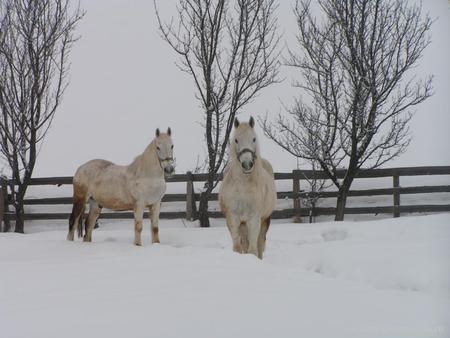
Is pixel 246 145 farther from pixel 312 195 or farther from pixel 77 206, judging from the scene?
pixel 312 195

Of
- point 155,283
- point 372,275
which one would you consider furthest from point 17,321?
point 372,275

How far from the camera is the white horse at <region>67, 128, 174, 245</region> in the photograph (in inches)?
266

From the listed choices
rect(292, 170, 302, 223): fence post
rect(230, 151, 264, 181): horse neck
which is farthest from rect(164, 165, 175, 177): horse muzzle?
rect(292, 170, 302, 223): fence post

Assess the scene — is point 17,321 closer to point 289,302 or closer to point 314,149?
point 289,302

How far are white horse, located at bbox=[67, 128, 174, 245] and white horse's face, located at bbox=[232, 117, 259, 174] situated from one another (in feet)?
5.62

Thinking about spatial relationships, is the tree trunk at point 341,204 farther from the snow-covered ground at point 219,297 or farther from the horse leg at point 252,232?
the horse leg at point 252,232

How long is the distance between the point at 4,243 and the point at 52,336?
15.6 ft

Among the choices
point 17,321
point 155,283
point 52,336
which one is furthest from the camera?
point 155,283

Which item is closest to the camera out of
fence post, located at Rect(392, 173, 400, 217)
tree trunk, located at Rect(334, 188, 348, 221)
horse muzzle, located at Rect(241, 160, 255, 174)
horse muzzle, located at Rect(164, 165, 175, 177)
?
horse muzzle, located at Rect(241, 160, 255, 174)

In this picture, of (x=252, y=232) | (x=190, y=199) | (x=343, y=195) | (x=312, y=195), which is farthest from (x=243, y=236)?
(x=312, y=195)

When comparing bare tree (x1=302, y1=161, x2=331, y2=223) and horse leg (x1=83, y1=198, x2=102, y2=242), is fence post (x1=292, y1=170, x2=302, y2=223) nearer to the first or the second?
bare tree (x1=302, y1=161, x2=331, y2=223)

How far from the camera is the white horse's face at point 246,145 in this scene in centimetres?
481

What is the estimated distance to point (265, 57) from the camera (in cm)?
1132

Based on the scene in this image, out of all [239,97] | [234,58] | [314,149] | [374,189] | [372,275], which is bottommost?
[372,275]
